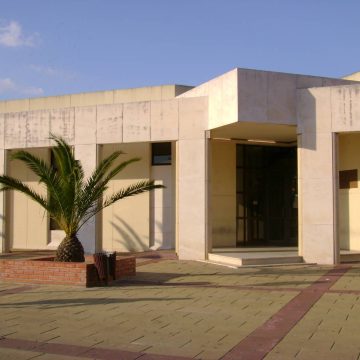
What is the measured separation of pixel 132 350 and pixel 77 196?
716 centimetres

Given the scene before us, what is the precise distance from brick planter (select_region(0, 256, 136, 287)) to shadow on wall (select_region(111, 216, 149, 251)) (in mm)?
7784

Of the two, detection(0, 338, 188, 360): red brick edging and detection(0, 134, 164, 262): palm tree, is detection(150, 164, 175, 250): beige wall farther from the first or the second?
detection(0, 338, 188, 360): red brick edging

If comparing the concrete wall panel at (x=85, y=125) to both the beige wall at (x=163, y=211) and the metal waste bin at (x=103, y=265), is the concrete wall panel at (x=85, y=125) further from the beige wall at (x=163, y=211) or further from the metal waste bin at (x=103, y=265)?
the metal waste bin at (x=103, y=265)

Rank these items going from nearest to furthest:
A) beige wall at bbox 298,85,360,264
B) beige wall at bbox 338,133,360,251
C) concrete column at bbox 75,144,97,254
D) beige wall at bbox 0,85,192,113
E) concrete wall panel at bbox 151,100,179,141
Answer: beige wall at bbox 298,85,360,264 → concrete wall panel at bbox 151,100,179,141 → beige wall at bbox 338,133,360,251 → concrete column at bbox 75,144,97,254 → beige wall at bbox 0,85,192,113

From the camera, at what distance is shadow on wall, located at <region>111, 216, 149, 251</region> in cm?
2155

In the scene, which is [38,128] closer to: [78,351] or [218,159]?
[218,159]

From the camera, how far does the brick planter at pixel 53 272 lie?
12.4 metres

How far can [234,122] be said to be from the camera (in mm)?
16016

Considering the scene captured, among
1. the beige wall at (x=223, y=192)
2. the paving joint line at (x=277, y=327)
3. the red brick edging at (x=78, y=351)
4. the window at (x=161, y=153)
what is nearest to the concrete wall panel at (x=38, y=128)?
the window at (x=161, y=153)

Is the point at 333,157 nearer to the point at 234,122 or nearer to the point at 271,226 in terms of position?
the point at 234,122

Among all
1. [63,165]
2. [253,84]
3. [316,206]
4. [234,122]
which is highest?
[253,84]

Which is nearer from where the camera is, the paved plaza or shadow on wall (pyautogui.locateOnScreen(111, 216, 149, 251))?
the paved plaza

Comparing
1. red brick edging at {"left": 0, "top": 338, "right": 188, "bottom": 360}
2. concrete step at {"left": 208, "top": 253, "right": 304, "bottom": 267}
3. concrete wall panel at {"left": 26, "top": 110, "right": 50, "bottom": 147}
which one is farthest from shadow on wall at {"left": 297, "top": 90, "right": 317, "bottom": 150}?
red brick edging at {"left": 0, "top": 338, "right": 188, "bottom": 360}

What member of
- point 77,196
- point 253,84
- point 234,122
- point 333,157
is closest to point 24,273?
point 77,196
